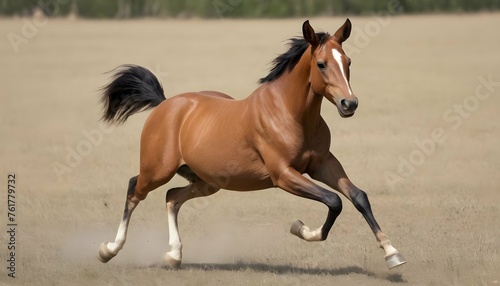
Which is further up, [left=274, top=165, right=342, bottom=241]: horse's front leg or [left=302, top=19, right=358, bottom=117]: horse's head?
[left=302, top=19, right=358, bottom=117]: horse's head

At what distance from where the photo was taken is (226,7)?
42.0 meters

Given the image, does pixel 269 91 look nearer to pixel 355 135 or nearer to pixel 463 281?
pixel 463 281

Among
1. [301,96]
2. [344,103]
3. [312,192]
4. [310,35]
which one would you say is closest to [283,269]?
[312,192]

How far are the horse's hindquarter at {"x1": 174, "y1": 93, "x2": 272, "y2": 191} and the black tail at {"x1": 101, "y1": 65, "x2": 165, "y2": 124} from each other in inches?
38.5

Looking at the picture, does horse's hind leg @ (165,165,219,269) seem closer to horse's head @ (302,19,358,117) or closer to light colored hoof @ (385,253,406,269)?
horse's head @ (302,19,358,117)

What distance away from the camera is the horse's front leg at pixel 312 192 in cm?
809

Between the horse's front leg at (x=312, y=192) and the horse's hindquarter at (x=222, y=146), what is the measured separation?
0.36 metres

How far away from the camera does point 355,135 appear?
18.2 meters

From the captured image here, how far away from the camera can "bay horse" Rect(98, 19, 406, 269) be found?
8.07m

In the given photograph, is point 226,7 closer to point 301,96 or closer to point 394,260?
point 301,96

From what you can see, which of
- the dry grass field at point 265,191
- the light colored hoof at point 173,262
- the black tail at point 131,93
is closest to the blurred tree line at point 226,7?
the dry grass field at point 265,191

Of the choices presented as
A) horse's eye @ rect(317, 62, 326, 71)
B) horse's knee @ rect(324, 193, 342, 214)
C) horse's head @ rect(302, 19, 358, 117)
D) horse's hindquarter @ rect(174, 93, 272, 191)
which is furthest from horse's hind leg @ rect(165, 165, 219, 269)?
A: horse's eye @ rect(317, 62, 326, 71)

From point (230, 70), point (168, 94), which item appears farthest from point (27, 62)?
point (168, 94)

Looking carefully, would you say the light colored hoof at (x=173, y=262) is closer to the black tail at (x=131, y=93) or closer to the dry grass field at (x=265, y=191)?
the dry grass field at (x=265, y=191)
